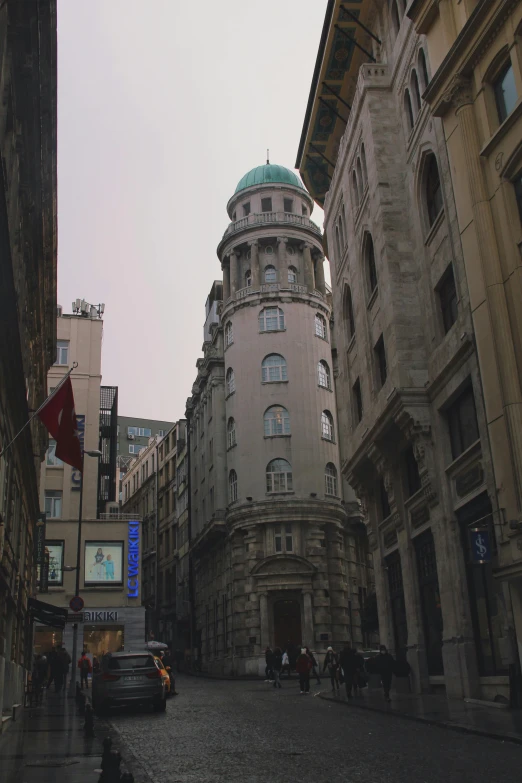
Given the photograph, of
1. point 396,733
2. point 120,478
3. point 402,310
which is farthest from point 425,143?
point 120,478

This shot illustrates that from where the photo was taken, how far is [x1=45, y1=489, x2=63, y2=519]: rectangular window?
5378 cm

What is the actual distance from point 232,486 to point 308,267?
17.4 meters

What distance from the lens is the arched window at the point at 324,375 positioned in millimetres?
57625

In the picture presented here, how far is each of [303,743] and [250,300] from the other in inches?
1824

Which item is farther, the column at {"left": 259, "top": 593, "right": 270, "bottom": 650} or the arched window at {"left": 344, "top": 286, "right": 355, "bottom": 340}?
the column at {"left": 259, "top": 593, "right": 270, "bottom": 650}

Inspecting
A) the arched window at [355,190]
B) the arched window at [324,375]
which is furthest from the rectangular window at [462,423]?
the arched window at [324,375]

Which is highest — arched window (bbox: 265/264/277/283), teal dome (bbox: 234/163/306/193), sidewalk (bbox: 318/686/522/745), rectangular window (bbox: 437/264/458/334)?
teal dome (bbox: 234/163/306/193)

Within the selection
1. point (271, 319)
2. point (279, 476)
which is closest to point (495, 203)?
point (279, 476)

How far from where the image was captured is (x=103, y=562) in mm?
52938

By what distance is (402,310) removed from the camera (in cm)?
2527

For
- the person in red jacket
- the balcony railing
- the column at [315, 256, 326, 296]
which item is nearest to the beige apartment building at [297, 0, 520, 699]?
the person in red jacket

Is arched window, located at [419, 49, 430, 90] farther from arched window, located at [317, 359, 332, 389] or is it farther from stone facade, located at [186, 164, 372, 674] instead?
arched window, located at [317, 359, 332, 389]

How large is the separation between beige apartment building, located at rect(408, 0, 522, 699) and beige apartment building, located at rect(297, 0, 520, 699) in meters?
0.15

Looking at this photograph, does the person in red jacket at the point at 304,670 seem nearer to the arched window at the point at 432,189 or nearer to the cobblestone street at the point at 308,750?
the cobblestone street at the point at 308,750
